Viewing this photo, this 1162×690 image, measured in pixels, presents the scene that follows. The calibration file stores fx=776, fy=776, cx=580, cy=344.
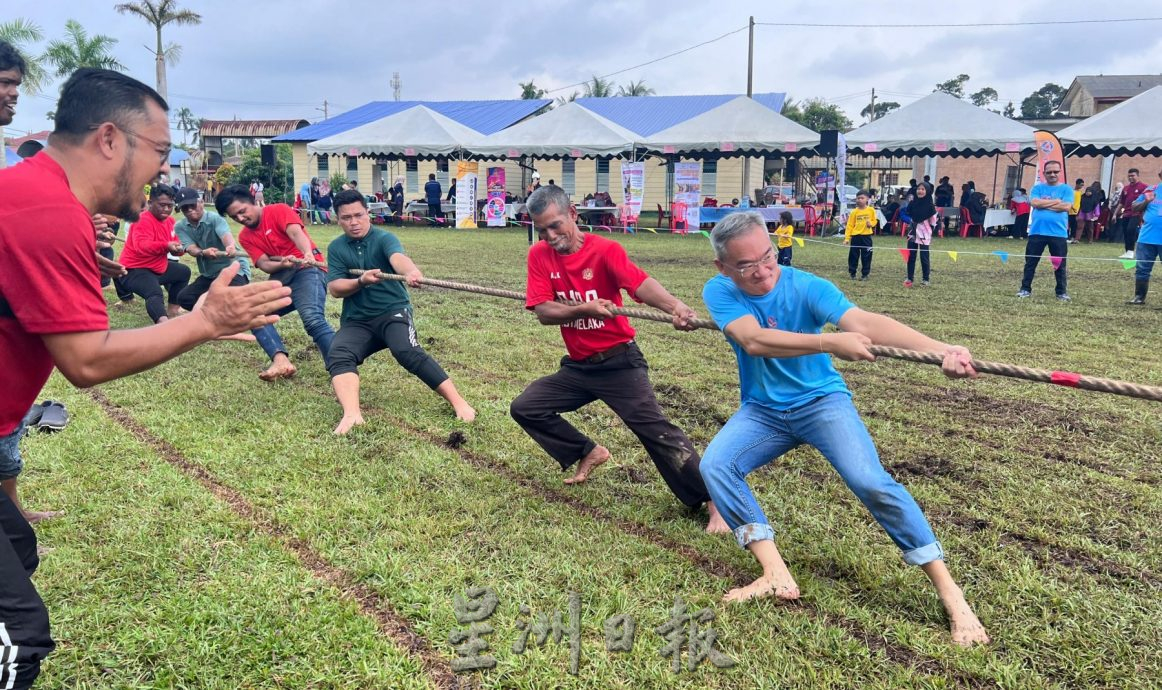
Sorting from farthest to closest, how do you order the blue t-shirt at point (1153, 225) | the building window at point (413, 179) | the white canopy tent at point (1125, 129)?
the building window at point (413, 179) → the white canopy tent at point (1125, 129) → the blue t-shirt at point (1153, 225)

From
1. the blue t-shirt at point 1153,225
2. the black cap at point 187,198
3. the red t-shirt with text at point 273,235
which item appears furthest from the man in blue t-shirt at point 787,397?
the blue t-shirt at point 1153,225

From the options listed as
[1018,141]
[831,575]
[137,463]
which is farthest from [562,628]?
[1018,141]

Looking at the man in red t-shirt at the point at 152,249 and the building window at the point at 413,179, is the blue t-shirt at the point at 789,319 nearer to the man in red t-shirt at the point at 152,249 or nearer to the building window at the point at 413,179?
the man in red t-shirt at the point at 152,249

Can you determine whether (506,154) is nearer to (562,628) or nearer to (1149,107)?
(1149,107)

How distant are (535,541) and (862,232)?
10999 mm

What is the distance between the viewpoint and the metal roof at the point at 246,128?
178ft

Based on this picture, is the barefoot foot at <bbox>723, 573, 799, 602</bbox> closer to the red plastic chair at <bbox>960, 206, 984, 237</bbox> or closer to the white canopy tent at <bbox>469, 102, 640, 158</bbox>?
the white canopy tent at <bbox>469, 102, 640, 158</bbox>

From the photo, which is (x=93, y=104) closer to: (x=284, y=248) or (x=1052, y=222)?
(x=284, y=248)

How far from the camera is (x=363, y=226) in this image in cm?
556

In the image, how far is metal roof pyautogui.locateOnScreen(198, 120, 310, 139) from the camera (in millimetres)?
54188

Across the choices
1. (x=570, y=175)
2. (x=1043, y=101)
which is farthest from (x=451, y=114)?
(x=1043, y=101)

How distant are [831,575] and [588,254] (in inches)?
76.2

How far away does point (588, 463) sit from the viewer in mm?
4363

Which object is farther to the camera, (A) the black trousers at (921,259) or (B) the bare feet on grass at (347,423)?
(A) the black trousers at (921,259)
